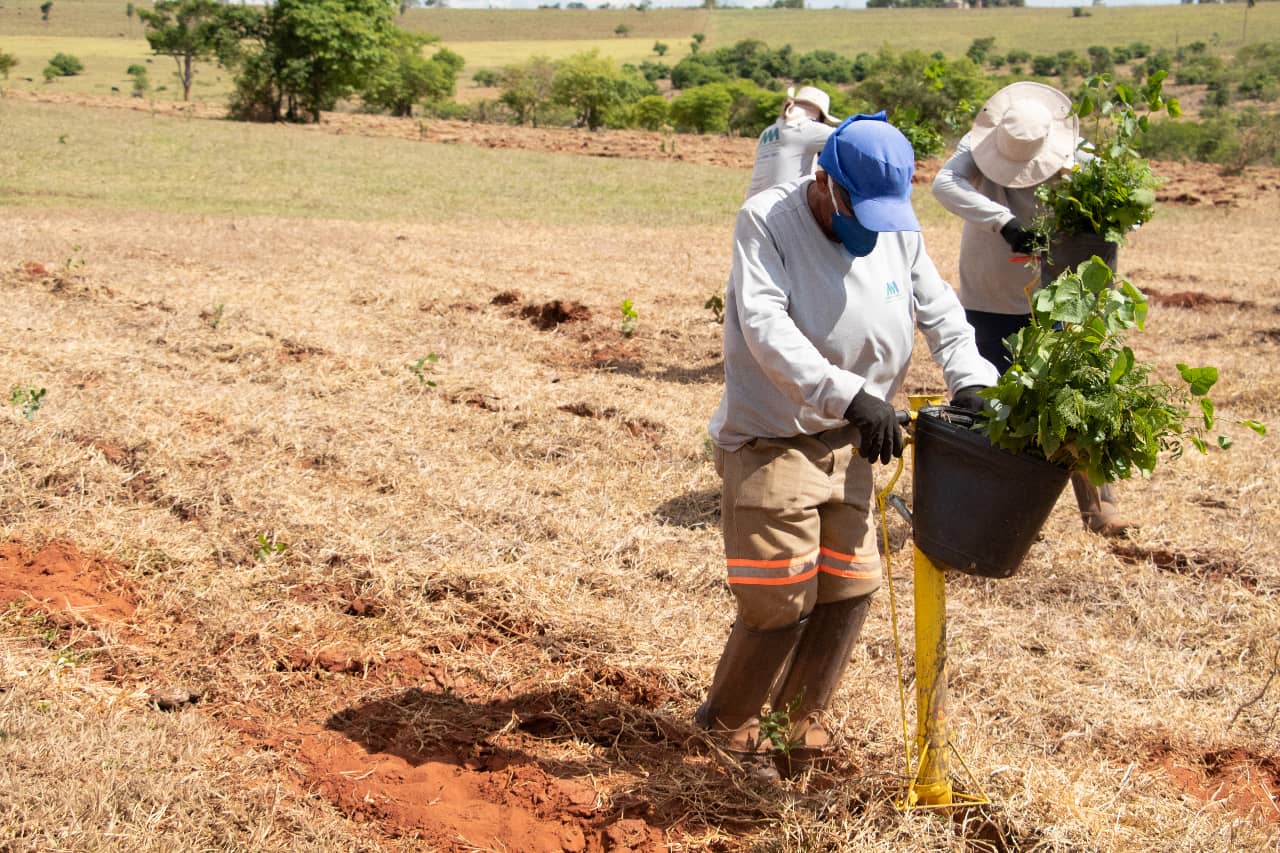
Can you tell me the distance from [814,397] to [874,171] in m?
0.55

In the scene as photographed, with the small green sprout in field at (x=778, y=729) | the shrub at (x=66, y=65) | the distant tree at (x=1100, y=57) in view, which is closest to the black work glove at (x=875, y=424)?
the small green sprout in field at (x=778, y=729)

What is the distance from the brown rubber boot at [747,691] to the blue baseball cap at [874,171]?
1.09m

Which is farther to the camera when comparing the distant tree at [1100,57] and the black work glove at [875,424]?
the distant tree at [1100,57]

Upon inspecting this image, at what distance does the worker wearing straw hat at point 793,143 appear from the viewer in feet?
17.5

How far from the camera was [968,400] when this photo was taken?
3010 mm

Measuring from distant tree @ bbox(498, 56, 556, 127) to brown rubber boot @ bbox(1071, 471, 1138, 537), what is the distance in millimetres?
48218

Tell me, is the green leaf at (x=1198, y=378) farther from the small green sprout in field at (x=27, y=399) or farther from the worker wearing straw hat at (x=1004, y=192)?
the small green sprout in field at (x=27, y=399)

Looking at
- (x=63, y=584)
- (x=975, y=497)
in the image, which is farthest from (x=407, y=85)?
(x=975, y=497)

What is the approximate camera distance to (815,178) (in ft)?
9.84

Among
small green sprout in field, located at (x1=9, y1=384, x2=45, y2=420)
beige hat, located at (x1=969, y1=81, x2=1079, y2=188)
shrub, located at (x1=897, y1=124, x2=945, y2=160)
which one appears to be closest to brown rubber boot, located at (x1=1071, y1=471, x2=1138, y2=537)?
beige hat, located at (x1=969, y1=81, x2=1079, y2=188)

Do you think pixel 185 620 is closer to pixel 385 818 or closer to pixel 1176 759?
pixel 385 818

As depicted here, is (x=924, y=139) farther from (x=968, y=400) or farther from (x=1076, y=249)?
(x=968, y=400)

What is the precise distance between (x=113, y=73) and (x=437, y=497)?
82014 millimetres

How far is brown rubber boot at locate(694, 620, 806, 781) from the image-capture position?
10.5 ft
